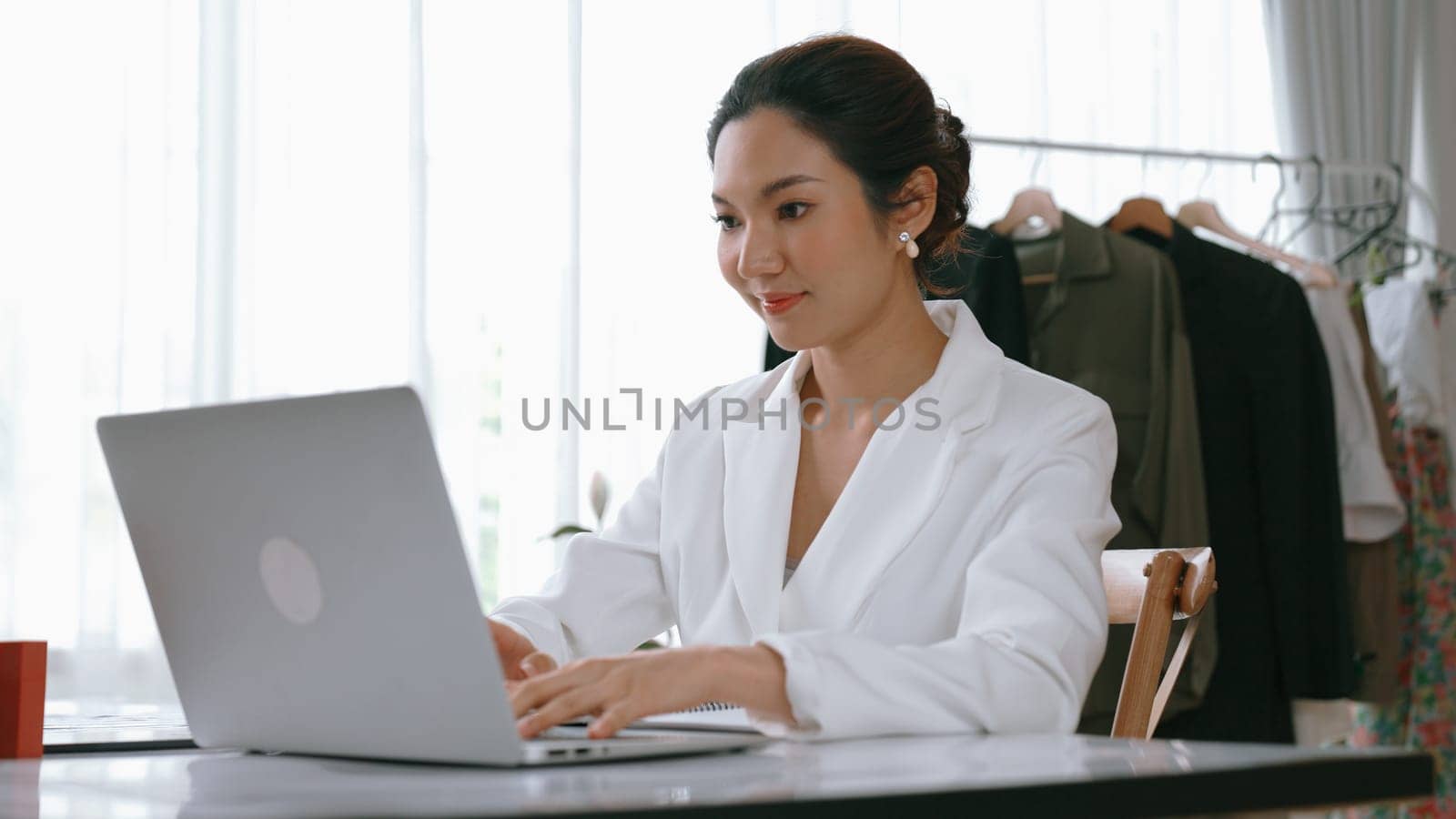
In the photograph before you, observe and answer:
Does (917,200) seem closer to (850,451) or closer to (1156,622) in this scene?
(850,451)

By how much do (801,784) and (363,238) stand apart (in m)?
2.24

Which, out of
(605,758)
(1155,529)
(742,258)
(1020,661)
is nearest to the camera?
(605,758)

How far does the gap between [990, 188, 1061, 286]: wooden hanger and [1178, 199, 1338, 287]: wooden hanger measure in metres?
0.39

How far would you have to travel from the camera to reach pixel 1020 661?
107cm

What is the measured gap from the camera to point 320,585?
0.84m

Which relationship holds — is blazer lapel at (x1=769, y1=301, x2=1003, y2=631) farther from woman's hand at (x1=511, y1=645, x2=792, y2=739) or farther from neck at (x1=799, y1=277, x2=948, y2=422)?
woman's hand at (x1=511, y1=645, x2=792, y2=739)

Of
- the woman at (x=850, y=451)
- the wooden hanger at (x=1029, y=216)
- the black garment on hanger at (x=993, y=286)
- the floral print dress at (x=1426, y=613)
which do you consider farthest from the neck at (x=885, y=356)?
the floral print dress at (x=1426, y=613)

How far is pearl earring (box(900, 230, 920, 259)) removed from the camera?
5.26 ft

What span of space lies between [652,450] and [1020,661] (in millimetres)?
1933

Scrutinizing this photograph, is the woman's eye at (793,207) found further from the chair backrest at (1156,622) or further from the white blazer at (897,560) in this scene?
the chair backrest at (1156,622)

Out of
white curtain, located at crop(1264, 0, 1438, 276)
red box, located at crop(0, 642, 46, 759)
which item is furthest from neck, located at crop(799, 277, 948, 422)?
white curtain, located at crop(1264, 0, 1438, 276)

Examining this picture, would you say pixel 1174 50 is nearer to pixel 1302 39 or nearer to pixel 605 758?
pixel 1302 39

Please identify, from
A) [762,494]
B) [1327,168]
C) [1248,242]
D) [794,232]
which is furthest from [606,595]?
[1327,168]

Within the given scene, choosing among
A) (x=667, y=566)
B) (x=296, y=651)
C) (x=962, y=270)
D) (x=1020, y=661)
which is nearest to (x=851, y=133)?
(x=667, y=566)
